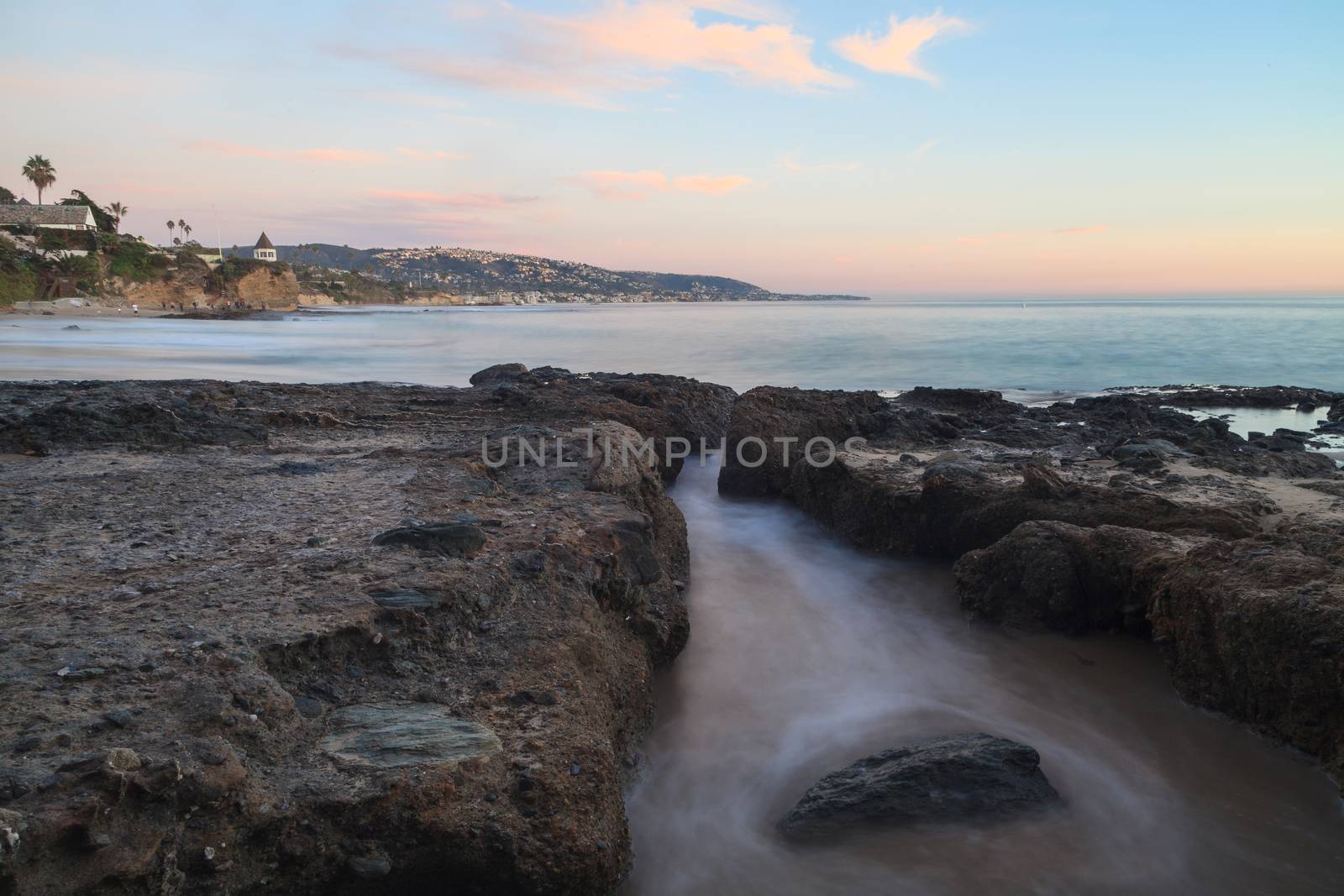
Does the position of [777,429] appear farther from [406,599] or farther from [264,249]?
[264,249]

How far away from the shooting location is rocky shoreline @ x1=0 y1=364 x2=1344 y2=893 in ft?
8.35

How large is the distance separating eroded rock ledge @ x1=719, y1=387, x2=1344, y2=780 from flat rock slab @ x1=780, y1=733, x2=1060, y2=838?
1391mm

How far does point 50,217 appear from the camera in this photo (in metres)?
65.2

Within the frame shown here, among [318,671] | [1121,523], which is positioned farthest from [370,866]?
[1121,523]

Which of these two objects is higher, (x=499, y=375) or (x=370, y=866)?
(x=499, y=375)

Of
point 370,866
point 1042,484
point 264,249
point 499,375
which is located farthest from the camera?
point 264,249

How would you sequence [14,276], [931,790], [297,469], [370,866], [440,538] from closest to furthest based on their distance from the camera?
[370,866] < [931,790] < [440,538] < [297,469] < [14,276]

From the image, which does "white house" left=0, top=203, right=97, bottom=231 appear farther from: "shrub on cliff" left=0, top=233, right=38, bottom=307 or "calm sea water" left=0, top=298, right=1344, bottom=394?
"calm sea water" left=0, top=298, right=1344, bottom=394

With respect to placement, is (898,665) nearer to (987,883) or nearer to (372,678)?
(987,883)

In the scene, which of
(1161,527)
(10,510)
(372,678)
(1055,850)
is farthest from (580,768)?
(1161,527)

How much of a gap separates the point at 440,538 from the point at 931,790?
2975 millimetres

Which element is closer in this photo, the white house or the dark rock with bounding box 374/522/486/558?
the dark rock with bounding box 374/522/486/558

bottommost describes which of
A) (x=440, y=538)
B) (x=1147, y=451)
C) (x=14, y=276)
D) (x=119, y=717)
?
(x=119, y=717)

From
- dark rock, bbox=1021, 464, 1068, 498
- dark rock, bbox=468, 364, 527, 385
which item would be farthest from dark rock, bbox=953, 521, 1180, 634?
dark rock, bbox=468, 364, 527, 385
